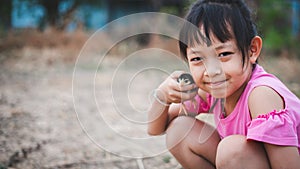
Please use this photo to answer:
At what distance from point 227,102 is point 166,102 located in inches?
9.3

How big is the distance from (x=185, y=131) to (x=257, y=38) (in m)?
0.46

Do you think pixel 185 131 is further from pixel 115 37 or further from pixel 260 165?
pixel 115 37

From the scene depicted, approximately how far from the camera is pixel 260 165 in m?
1.22

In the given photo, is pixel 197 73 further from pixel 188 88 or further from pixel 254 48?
pixel 254 48

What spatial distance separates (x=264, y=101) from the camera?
121 cm

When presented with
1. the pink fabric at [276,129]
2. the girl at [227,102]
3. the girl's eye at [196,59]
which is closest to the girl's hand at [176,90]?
the girl at [227,102]

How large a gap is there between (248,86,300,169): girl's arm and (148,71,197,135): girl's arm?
28 cm

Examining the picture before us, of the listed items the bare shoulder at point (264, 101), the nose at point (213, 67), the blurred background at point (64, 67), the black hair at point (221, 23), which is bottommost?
the blurred background at point (64, 67)

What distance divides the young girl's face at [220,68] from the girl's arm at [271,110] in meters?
0.10

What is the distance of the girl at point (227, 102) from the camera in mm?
1190

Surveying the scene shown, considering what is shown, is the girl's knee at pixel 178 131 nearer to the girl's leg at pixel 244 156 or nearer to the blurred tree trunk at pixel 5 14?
the girl's leg at pixel 244 156

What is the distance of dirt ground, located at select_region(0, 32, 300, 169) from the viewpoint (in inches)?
81.3

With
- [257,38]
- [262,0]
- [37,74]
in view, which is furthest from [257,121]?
[262,0]

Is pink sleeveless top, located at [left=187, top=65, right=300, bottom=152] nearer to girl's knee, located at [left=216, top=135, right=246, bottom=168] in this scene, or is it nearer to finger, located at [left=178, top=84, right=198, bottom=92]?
girl's knee, located at [left=216, top=135, right=246, bottom=168]
